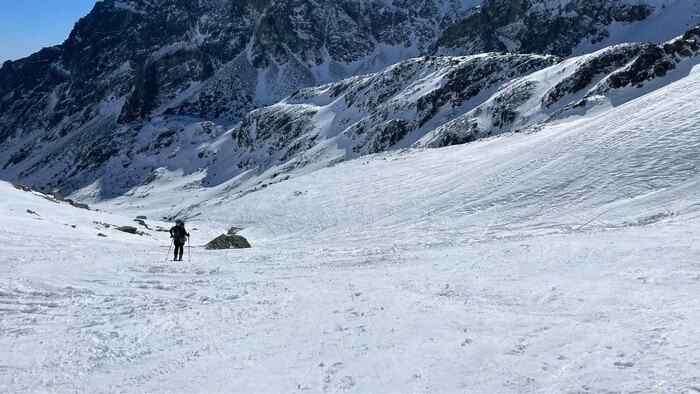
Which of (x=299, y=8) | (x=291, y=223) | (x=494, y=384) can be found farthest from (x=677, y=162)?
(x=299, y=8)

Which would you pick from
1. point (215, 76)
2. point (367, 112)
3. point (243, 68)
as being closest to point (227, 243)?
point (367, 112)

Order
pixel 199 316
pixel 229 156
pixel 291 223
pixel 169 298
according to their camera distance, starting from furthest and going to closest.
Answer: pixel 229 156, pixel 291 223, pixel 169 298, pixel 199 316

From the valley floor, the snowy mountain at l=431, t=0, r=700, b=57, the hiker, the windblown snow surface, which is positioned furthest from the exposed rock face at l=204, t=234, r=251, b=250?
the snowy mountain at l=431, t=0, r=700, b=57

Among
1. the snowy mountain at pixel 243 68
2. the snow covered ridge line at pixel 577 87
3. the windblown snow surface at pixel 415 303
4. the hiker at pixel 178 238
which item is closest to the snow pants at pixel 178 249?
the hiker at pixel 178 238

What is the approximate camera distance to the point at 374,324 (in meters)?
10.6

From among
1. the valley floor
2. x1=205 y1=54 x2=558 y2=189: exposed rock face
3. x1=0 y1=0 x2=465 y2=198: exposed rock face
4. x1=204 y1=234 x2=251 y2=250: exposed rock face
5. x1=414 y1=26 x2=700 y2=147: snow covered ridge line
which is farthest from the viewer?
x1=0 y1=0 x2=465 y2=198: exposed rock face

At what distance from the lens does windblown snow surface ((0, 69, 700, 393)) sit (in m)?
8.19

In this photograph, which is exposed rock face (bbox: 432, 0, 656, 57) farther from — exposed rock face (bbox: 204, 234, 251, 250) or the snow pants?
the snow pants

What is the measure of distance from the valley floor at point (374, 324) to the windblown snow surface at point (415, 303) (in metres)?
0.04

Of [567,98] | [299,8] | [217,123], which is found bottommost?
[567,98]

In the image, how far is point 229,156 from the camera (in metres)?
117

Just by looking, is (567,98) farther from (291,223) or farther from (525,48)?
(525,48)

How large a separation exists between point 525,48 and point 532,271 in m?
142

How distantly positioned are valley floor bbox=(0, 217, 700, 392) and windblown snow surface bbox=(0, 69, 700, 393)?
0.04 metres
